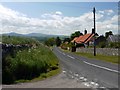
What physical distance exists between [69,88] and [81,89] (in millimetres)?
588

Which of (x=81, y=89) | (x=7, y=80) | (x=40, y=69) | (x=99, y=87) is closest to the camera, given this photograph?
(x=81, y=89)

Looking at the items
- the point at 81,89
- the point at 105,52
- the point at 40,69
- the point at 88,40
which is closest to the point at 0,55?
the point at 40,69

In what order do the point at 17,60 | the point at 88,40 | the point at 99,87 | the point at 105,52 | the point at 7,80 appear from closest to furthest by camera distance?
the point at 99,87
the point at 7,80
the point at 17,60
the point at 105,52
the point at 88,40

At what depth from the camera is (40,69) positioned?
18828 millimetres

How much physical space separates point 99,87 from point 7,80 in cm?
504

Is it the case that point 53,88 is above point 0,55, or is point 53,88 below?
below

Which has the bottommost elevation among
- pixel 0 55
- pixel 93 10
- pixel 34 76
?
pixel 34 76

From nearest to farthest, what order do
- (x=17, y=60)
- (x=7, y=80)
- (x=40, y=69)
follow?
(x=7, y=80) < (x=17, y=60) < (x=40, y=69)

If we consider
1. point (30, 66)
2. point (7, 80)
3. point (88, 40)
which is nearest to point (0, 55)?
point (7, 80)

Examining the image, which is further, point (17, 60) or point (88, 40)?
point (88, 40)

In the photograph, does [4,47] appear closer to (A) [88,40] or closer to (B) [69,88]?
(B) [69,88]

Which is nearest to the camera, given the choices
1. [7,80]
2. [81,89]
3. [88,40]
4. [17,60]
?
[81,89]

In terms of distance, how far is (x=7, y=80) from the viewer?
585 inches

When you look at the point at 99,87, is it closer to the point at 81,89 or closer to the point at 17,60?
the point at 81,89
